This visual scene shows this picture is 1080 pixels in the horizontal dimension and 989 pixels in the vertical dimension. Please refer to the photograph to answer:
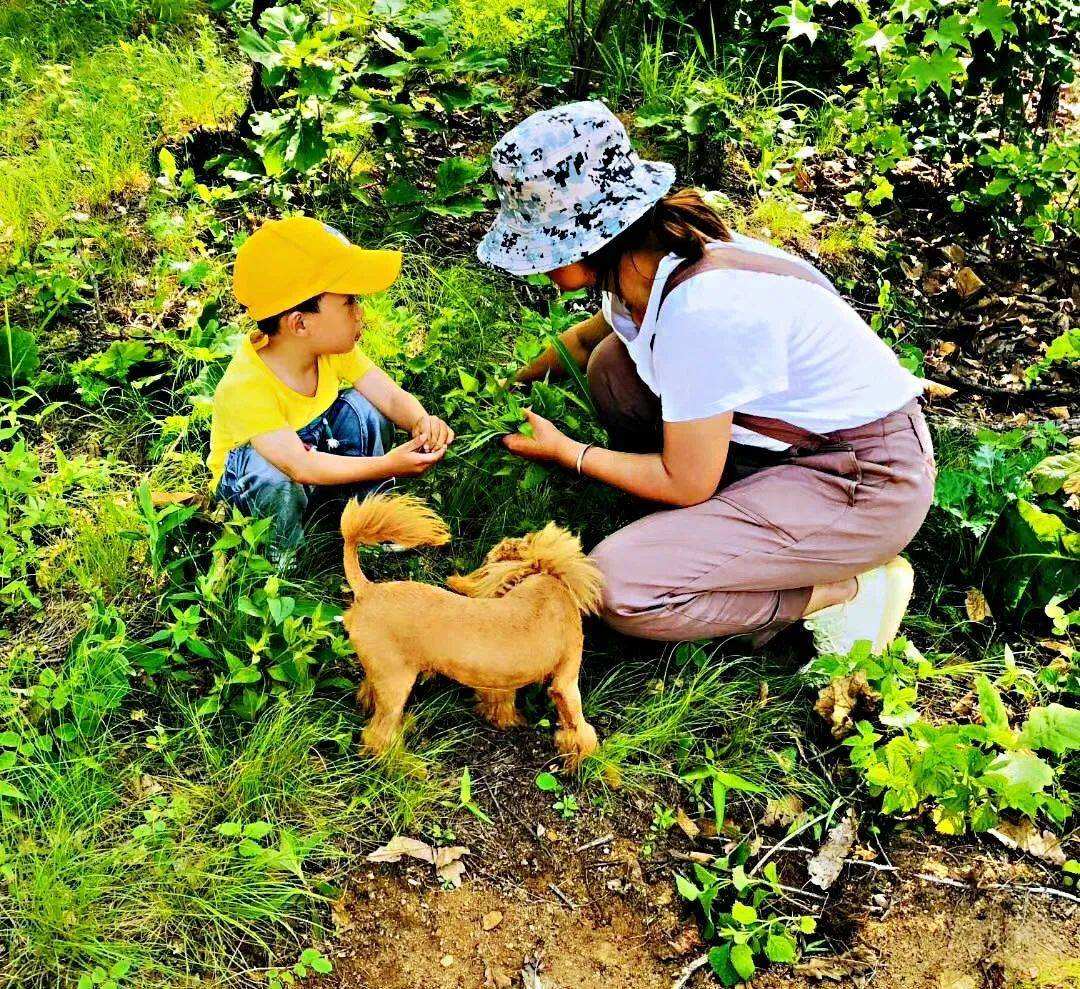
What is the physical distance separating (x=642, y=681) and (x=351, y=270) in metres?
1.36

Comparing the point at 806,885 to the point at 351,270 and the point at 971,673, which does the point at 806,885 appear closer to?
the point at 971,673

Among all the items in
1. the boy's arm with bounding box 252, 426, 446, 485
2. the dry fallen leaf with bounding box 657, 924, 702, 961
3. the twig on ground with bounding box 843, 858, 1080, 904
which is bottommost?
the twig on ground with bounding box 843, 858, 1080, 904

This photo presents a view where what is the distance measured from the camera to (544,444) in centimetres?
279

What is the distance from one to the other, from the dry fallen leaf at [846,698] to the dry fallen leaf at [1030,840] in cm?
43

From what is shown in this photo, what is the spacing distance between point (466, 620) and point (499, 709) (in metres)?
0.41

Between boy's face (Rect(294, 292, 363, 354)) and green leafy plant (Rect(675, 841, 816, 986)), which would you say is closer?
green leafy plant (Rect(675, 841, 816, 986))

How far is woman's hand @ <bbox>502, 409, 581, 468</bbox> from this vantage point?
2781 mm

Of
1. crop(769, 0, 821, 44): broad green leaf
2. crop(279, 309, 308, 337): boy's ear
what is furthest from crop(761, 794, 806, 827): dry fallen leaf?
crop(769, 0, 821, 44): broad green leaf

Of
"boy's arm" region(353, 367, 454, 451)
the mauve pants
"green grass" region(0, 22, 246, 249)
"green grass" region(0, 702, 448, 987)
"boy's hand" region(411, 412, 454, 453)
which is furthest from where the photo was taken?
"green grass" region(0, 22, 246, 249)

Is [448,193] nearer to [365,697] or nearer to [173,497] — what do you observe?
[173,497]

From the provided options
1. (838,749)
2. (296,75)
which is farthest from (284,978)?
(296,75)

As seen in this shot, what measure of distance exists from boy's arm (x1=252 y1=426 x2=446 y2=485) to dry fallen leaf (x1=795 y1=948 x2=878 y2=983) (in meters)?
1.56

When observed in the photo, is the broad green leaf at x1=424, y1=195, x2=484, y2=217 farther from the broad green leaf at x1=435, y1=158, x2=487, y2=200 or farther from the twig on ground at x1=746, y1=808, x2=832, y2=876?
the twig on ground at x1=746, y1=808, x2=832, y2=876

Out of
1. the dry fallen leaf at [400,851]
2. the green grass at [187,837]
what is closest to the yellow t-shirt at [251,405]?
the green grass at [187,837]
